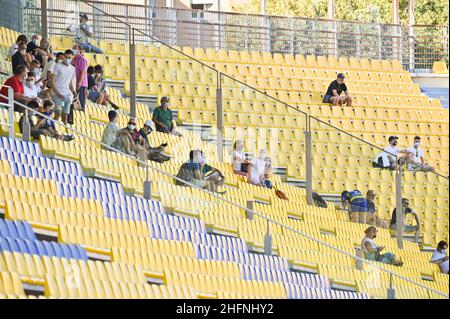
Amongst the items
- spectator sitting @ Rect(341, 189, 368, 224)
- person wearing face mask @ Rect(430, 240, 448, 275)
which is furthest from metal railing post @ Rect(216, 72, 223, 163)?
person wearing face mask @ Rect(430, 240, 448, 275)

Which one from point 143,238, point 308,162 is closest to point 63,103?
point 143,238

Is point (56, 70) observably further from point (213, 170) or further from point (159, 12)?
point (159, 12)

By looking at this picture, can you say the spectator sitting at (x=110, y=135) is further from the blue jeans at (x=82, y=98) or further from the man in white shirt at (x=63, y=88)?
the blue jeans at (x=82, y=98)

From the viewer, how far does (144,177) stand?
14375 mm

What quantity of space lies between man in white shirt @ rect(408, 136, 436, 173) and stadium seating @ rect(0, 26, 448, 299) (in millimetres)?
1296

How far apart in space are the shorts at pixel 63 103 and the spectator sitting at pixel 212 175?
1531mm

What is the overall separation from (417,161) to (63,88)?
5067 millimetres

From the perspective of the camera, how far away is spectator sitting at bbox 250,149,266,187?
55.3 ft

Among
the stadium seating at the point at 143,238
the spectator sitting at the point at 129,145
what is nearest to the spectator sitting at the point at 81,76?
the stadium seating at the point at 143,238

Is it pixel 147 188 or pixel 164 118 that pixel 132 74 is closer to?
pixel 164 118

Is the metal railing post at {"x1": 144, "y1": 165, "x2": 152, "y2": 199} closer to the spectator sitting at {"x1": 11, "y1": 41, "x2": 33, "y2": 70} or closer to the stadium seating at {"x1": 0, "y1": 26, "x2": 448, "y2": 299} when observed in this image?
the stadium seating at {"x1": 0, "y1": 26, "x2": 448, "y2": 299}

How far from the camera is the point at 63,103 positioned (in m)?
15.6

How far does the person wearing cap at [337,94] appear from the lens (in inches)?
849

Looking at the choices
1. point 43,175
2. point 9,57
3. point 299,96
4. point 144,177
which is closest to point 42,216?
point 43,175
